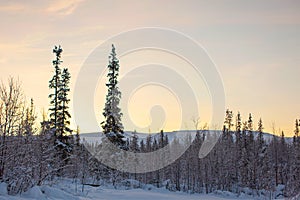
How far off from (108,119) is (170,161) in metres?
33.2

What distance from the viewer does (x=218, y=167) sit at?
65062mm

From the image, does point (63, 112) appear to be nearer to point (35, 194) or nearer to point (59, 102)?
point (59, 102)

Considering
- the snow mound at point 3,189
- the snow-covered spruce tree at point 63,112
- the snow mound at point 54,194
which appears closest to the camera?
the snow mound at point 3,189

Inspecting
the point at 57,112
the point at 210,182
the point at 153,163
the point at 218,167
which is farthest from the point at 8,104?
the point at 153,163

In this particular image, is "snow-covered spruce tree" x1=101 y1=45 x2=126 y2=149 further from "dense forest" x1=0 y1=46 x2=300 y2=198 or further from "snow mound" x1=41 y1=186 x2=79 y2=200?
"snow mound" x1=41 y1=186 x2=79 y2=200

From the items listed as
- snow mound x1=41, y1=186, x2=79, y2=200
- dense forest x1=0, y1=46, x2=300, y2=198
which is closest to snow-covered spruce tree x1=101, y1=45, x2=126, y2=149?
dense forest x1=0, y1=46, x2=300, y2=198

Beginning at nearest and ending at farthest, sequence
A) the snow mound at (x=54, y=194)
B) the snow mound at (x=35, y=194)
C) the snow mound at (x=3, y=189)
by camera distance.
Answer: the snow mound at (x=3, y=189)
the snow mound at (x=35, y=194)
the snow mound at (x=54, y=194)

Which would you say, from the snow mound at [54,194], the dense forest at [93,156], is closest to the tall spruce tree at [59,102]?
the dense forest at [93,156]

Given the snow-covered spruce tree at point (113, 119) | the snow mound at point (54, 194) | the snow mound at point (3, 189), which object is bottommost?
the snow mound at point (54, 194)

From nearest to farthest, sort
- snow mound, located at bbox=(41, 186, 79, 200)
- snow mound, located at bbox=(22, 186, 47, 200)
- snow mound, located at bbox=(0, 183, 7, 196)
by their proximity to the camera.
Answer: snow mound, located at bbox=(0, 183, 7, 196) → snow mound, located at bbox=(22, 186, 47, 200) → snow mound, located at bbox=(41, 186, 79, 200)

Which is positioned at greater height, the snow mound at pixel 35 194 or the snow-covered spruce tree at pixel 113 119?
the snow-covered spruce tree at pixel 113 119

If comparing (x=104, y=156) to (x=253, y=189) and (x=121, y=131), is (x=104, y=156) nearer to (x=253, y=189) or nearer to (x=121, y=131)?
(x=121, y=131)

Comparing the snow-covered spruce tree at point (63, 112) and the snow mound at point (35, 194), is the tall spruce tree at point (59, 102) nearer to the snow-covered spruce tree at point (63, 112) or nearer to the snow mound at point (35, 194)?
the snow-covered spruce tree at point (63, 112)

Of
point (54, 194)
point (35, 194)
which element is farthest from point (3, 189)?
point (54, 194)
